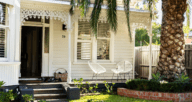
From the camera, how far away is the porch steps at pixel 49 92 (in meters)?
7.06

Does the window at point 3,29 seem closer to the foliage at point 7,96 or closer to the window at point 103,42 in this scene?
the foliage at point 7,96

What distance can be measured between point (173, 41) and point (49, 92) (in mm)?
4796

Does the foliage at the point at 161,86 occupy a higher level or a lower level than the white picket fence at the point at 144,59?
lower

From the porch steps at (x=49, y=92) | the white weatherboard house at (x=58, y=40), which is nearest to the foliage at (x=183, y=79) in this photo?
the white weatherboard house at (x=58, y=40)

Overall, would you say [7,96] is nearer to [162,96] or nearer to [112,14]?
[112,14]

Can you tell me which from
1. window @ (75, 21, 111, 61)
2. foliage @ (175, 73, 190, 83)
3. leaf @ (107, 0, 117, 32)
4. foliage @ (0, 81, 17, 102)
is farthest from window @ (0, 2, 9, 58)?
foliage @ (175, 73, 190, 83)

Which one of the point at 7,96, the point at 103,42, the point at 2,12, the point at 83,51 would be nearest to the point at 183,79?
the point at 103,42

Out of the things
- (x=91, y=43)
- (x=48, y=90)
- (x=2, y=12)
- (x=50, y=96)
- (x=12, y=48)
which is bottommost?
(x=50, y=96)

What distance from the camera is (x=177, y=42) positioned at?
7984 mm

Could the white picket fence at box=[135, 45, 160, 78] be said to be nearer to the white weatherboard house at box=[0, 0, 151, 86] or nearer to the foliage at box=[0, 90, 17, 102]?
the white weatherboard house at box=[0, 0, 151, 86]

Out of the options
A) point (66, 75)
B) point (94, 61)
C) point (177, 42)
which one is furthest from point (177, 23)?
point (66, 75)

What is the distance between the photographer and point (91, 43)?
9867 millimetres

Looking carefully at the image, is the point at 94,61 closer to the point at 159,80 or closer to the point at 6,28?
the point at 159,80

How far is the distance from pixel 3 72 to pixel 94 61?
4049 mm
